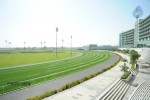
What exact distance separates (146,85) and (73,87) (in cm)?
1275

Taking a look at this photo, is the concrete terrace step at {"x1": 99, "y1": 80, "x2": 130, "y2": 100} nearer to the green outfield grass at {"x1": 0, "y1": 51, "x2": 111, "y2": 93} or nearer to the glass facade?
the green outfield grass at {"x1": 0, "y1": 51, "x2": 111, "y2": 93}

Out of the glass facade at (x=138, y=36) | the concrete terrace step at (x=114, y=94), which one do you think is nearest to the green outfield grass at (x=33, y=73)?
the concrete terrace step at (x=114, y=94)

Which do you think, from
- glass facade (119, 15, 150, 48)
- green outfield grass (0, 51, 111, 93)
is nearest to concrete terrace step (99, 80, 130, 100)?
green outfield grass (0, 51, 111, 93)

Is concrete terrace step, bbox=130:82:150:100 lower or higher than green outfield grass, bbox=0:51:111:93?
lower

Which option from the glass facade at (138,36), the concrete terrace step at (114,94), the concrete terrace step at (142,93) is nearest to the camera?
the concrete terrace step at (114,94)

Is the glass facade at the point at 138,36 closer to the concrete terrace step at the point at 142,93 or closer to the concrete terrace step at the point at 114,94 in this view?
the concrete terrace step at the point at 142,93

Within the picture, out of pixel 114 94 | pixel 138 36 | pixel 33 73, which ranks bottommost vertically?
pixel 114 94

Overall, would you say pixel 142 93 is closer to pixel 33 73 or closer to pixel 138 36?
pixel 33 73

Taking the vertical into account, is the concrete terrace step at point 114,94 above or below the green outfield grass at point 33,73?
below

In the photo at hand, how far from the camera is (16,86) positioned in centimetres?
2208

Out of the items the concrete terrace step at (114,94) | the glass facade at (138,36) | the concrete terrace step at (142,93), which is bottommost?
the concrete terrace step at (142,93)

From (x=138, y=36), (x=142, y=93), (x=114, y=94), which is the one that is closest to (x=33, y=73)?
(x=114, y=94)

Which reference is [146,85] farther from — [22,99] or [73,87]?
[22,99]

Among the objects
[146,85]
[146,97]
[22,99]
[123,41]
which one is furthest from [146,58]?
[123,41]
